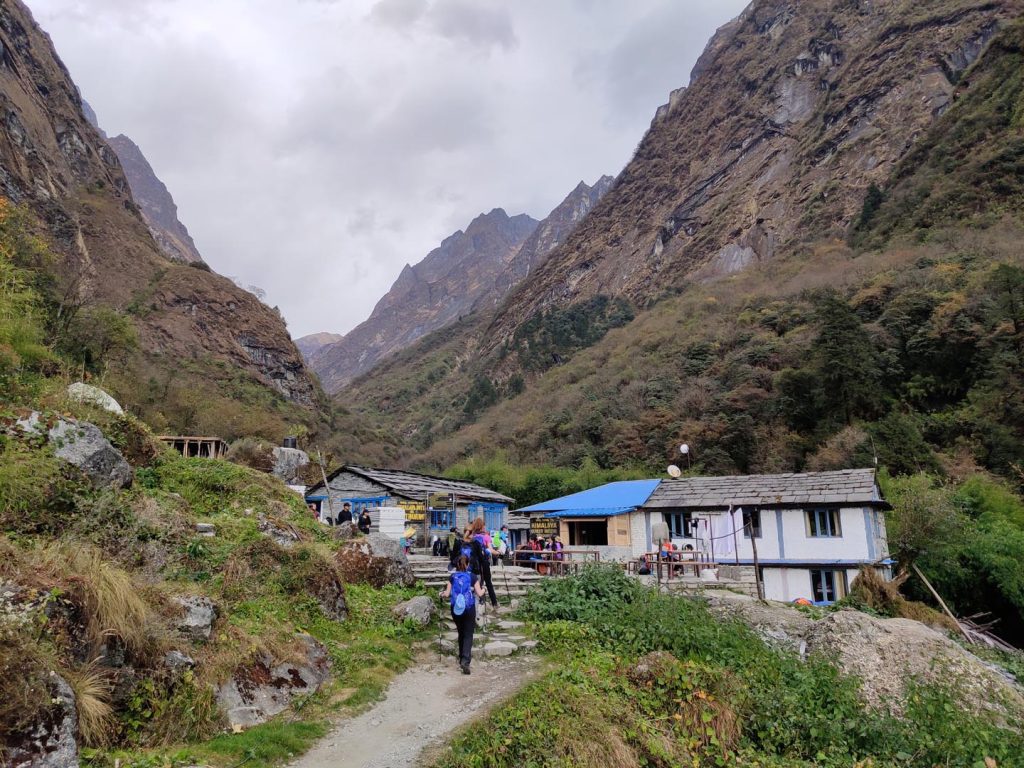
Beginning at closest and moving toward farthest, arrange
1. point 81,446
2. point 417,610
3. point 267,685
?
1. point 267,685
2. point 81,446
3. point 417,610

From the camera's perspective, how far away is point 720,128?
120 m

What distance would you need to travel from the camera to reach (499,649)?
9484 millimetres

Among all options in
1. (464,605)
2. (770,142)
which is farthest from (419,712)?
(770,142)

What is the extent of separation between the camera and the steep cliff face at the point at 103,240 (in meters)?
62.9

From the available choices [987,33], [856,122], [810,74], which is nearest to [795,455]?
[856,122]

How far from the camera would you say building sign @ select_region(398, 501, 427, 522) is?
2286cm

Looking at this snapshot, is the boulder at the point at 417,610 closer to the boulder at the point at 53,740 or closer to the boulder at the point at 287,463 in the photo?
the boulder at the point at 53,740

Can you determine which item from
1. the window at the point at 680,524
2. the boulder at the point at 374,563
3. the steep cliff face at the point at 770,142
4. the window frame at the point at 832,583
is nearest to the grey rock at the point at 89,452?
the boulder at the point at 374,563

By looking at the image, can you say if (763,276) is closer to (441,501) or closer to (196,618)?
(441,501)

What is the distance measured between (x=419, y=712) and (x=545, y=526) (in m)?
20.8

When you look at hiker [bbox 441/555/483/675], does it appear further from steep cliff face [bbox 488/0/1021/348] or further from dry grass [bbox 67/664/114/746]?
steep cliff face [bbox 488/0/1021/348]

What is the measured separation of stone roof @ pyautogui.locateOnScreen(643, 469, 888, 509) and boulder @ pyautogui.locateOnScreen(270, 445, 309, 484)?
21783 mm

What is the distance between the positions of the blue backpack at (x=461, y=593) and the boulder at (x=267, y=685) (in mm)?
1884

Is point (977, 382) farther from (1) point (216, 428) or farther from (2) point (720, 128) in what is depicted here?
(2) point (720, 128)
